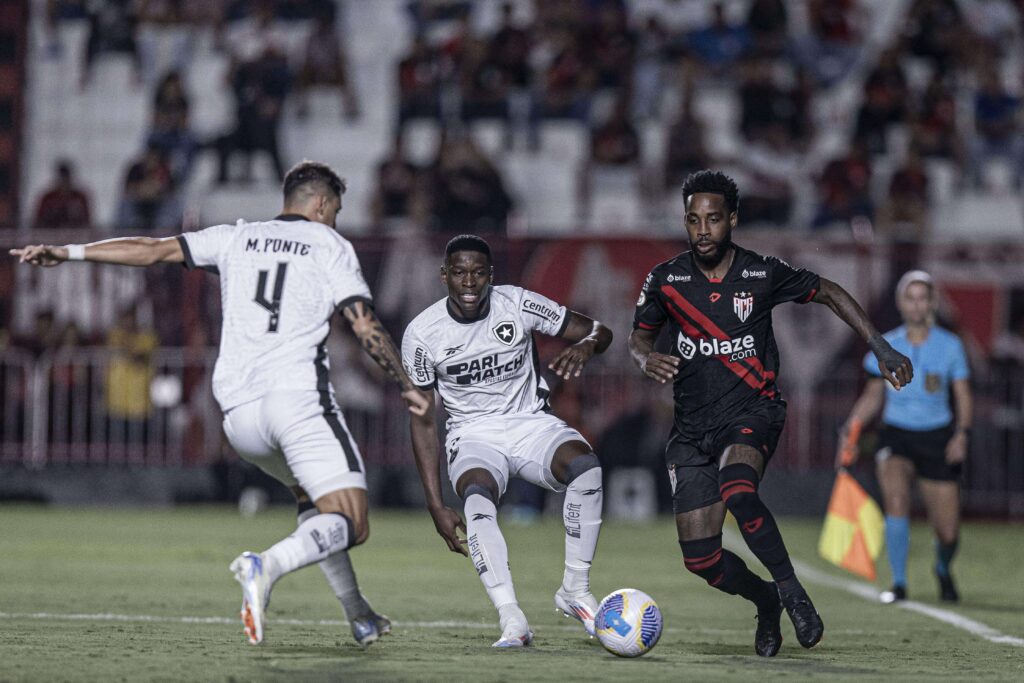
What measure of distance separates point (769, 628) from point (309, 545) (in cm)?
229

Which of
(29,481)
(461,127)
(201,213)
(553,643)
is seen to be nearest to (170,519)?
(29,481)

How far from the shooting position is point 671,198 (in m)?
21.0

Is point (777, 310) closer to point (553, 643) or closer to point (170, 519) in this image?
point (170, 519)

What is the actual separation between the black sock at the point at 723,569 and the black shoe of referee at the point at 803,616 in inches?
18.2

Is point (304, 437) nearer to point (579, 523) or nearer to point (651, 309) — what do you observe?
point (579, 523)

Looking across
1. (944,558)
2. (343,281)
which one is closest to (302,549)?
(343,281)

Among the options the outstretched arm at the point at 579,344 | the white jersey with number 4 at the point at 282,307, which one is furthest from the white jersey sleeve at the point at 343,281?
the outstretched arm at the point at 579,344

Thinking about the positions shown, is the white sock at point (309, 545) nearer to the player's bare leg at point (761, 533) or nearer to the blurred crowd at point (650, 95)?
the player's bare leg at point (761, 533)

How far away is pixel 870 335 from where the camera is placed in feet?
25.0

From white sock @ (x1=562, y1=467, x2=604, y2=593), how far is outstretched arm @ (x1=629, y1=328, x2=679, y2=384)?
0.61 m

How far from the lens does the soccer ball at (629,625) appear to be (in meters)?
7.13

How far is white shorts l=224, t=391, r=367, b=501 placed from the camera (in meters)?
6.82

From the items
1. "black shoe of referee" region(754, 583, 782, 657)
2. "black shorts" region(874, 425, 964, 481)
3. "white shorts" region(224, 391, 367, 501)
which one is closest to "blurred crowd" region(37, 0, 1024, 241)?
"black shorts" region(874, 425, 964, 481)

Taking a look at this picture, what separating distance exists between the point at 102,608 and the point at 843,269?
11.2 metres
